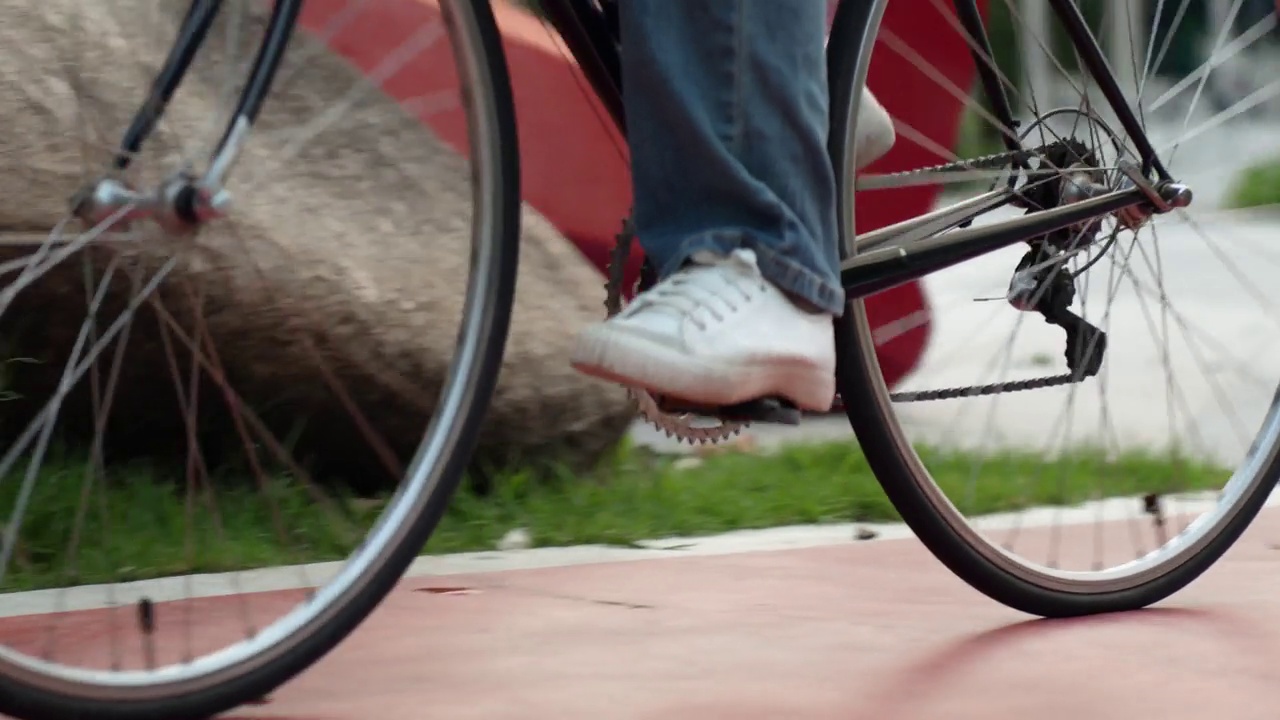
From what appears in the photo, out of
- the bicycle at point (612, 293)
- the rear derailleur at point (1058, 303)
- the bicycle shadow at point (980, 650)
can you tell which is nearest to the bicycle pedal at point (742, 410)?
the bicycle at point (612, 293)

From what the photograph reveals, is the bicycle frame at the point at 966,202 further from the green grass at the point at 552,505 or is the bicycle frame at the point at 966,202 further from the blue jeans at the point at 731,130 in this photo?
the green grass at the point at 552,505

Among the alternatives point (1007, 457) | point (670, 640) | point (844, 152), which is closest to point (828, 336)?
point (844, 152)

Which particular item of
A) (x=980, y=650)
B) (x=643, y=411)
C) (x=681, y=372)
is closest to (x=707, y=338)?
(x=681, y=372)

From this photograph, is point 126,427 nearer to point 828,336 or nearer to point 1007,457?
point 828,336

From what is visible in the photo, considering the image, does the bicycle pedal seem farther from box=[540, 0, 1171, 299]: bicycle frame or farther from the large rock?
the large rock

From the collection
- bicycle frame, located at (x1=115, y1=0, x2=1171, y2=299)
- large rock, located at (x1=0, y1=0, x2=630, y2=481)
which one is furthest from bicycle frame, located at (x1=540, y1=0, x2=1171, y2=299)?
large rock, located at (x1=0, y1=0, x2=630, y2=481)

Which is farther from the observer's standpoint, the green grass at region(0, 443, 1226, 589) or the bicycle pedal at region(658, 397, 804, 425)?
the green grass at region(0, 443, 1226, 589)

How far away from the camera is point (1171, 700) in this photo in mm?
1603

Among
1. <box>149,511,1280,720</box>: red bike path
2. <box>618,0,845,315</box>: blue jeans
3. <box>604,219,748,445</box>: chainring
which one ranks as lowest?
<box>149,511,1280,720</box>: red bike path

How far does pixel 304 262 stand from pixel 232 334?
0.15 meters

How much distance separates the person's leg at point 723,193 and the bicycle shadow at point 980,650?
1.02 feet

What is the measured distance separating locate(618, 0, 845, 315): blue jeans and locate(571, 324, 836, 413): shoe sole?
0.07 meters

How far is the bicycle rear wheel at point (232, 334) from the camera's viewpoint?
139 centimetres

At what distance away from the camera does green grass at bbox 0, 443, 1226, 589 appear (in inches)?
81.7
